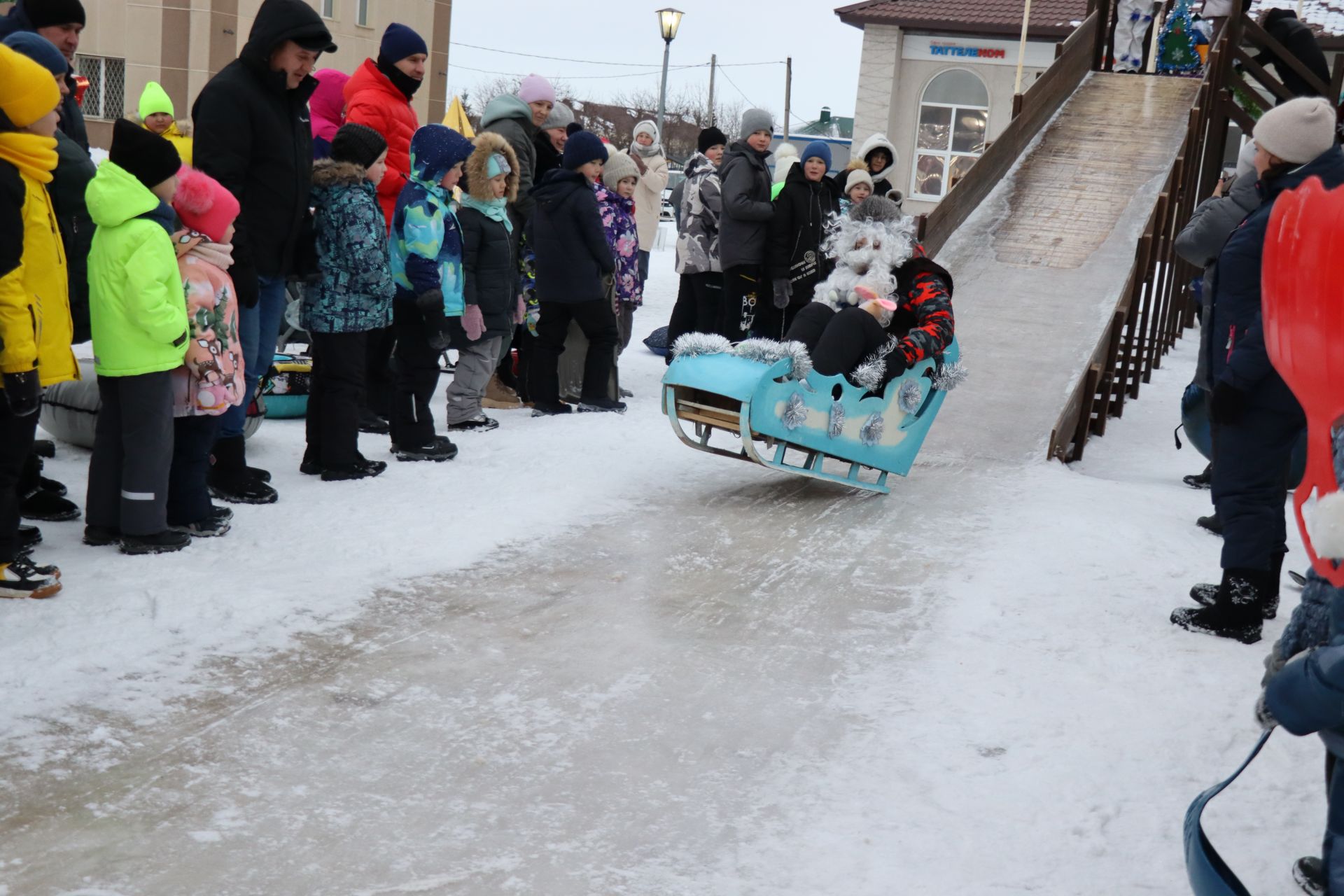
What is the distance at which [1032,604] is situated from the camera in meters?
4.82

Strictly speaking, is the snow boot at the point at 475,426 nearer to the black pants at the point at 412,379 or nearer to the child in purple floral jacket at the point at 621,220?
the black pants at the point at 412,379

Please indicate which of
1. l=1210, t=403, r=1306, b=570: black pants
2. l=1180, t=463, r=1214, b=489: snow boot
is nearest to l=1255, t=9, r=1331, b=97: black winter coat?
l=1180, t=463, r=1214, b=489: snow boot

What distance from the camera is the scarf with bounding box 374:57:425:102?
269 inches

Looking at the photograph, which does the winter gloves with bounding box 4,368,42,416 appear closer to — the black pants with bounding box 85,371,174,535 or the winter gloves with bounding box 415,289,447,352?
the black pants with bounding box 85,371,174,535

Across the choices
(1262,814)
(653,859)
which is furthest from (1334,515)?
(653,859)

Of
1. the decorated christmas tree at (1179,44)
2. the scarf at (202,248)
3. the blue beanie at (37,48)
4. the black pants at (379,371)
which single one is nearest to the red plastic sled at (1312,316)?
the scarf at (202,248)

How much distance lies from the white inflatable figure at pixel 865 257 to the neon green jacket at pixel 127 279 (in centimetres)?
324

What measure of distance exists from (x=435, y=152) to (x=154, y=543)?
8.11 feet

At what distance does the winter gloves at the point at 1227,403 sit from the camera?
4.36 meters

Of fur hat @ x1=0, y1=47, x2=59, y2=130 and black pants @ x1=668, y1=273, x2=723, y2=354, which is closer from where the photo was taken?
fur hat @ x1=0, y1=47, x2=59, y2=130

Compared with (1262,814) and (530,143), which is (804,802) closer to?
→ (1262,814)

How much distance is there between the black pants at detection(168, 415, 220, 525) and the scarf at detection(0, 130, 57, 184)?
3.44 ft

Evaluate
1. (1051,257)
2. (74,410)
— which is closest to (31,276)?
(74,410)

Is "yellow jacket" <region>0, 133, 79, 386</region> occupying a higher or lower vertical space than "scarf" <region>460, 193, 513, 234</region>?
lower
